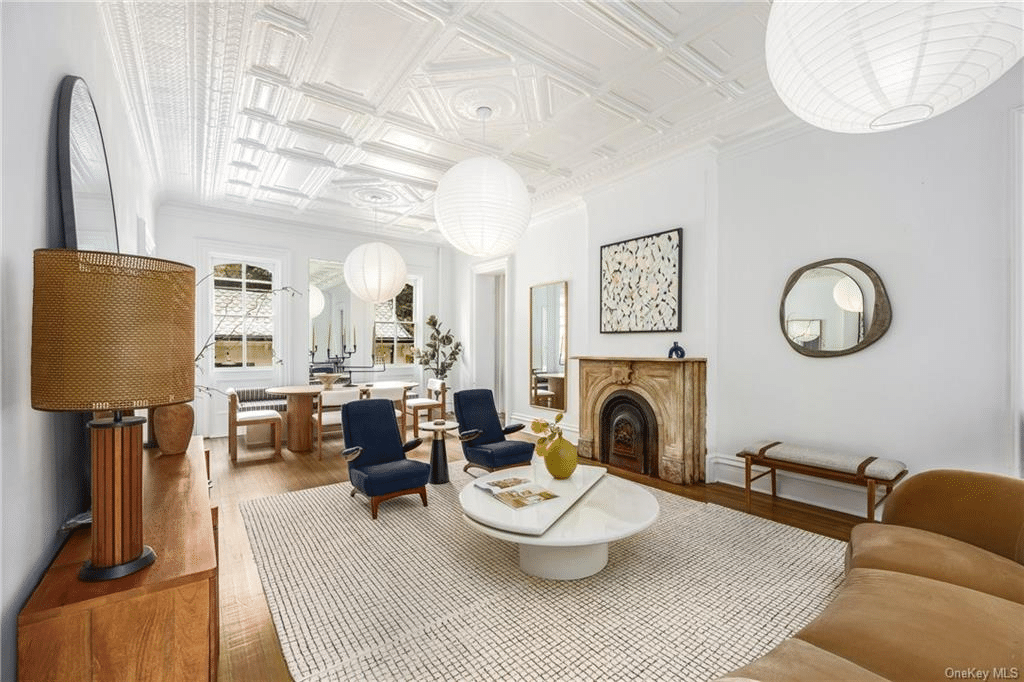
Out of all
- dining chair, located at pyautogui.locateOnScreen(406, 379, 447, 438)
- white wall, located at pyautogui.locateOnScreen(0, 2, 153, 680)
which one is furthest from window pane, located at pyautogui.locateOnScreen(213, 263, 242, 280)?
white wall, located at pyautogui.locateOnScreen(0, 2, 153, 680)

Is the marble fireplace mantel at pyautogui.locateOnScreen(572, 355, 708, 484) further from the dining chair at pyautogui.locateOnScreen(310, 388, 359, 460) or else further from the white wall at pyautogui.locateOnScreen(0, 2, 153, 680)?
the white wall at pyautogui.locateOnScreen(0, 2, 153, 680)

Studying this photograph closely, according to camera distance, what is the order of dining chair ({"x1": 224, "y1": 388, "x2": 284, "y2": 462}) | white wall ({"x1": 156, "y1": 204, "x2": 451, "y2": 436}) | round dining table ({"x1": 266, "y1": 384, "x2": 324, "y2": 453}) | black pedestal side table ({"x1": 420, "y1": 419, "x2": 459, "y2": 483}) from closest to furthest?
black pedestal side table ({"x1": 420, "y1": 419, "x2": 459, "y2": 483}) < dining chair ({"x1": 224, "y1": 388, "x2": 284, "y2": 462}) < round dining table ({"x1": 266, "y1": 384, "x2": 324, "y2": 453}) < white wall ({"x1": 156, "y1": 204, "x2": 451, "y2": 436})

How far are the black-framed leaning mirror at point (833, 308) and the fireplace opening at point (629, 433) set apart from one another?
5.07ft

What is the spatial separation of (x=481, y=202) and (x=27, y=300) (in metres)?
2.20

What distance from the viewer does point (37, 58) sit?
138cm

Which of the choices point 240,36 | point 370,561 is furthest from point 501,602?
point 240,36

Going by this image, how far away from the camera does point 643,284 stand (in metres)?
4.95

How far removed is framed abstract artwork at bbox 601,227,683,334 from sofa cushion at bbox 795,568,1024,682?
322 cm

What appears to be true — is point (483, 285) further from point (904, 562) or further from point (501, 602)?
point (904, 562)

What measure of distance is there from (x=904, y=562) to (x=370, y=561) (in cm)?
271

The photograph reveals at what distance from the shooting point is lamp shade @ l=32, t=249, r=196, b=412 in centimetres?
104

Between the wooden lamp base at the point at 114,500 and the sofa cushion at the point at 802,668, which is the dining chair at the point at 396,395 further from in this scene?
the sofa cushion at the point at 802,668

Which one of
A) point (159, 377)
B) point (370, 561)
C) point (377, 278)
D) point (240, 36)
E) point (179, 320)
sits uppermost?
point (240, 36)

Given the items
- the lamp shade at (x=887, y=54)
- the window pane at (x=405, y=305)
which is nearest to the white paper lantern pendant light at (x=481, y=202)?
the lamp shade at (x=887, y=54)
